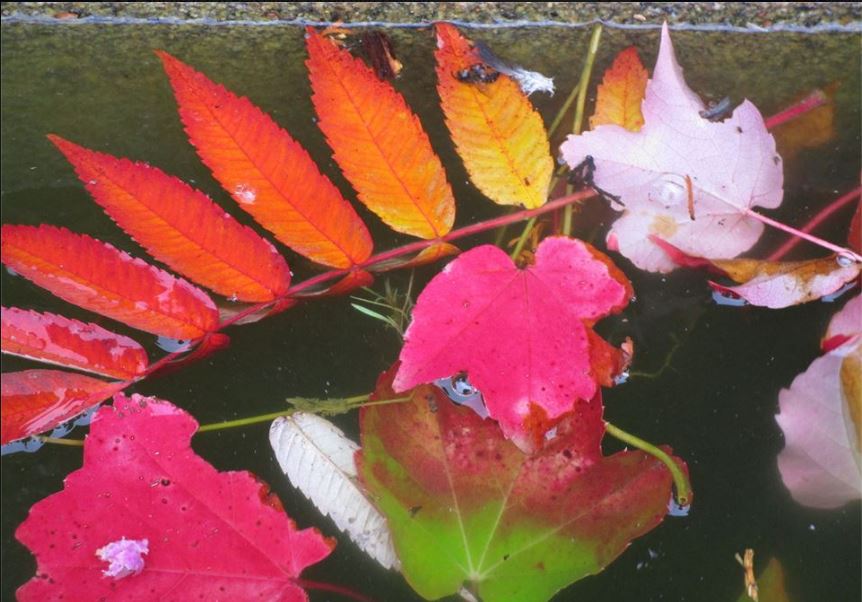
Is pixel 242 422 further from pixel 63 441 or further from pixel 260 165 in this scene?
pixel 260 165

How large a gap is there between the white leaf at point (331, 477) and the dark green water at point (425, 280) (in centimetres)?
4

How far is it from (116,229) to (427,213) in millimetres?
446

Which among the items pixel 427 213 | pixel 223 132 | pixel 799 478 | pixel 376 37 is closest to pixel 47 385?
pixel 223 132

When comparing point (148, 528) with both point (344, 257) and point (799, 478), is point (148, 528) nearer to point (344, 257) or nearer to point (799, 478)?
point (344, 257)

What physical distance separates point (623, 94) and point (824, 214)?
0.34 m

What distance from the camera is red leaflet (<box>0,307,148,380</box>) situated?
0.90 metres

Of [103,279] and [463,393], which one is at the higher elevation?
[103,279]

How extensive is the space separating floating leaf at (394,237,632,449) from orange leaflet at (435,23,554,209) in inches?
4.4

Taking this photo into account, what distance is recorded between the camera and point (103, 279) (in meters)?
0.88

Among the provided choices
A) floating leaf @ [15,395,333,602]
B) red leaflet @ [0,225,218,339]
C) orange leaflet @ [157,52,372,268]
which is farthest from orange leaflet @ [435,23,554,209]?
floating leaf @ [15,395,333,602]

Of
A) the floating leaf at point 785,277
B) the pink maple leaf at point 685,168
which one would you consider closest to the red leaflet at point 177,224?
the pink maple leaf at point 685,168

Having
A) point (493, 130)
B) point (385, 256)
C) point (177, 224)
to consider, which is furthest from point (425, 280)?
point (177, 224)

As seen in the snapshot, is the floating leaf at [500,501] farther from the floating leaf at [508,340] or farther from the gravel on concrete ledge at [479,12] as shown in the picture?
the gravel on concrete ledge at [479,12]

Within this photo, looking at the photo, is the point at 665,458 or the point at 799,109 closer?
the point at 665,458
